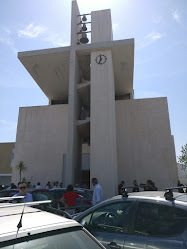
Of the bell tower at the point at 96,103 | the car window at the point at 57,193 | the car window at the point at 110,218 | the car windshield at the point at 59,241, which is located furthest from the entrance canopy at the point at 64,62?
the car windshield at the point at 59,241

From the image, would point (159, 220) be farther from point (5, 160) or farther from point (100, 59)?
point (5, 160)

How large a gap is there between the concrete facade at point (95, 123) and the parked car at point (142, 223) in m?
9.71

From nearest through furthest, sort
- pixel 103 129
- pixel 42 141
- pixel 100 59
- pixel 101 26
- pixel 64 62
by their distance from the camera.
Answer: pixel 103 129 → pixel 100 59 → pixel 101 26 → pixel 64 62 → pixel 42 141

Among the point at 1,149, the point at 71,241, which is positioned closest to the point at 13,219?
the point at 71,241

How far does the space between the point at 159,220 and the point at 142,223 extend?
0.76ft

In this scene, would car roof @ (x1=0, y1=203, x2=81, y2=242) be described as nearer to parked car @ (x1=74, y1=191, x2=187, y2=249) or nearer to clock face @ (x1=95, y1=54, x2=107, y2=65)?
parked car @ (x1=74, y1=191, x2=187, y2=249)

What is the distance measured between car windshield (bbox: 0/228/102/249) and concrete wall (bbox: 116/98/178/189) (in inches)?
641

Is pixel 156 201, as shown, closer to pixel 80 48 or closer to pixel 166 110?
pixel 80 48

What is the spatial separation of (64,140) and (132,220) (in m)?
16.4

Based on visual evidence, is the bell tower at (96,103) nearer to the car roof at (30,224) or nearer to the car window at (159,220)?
the car window at (159,220)

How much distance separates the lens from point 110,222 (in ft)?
9.73

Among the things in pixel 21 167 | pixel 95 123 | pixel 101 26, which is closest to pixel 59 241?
pixel 95 123

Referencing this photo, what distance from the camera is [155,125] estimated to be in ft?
59.4

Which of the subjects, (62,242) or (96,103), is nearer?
(62,242)
